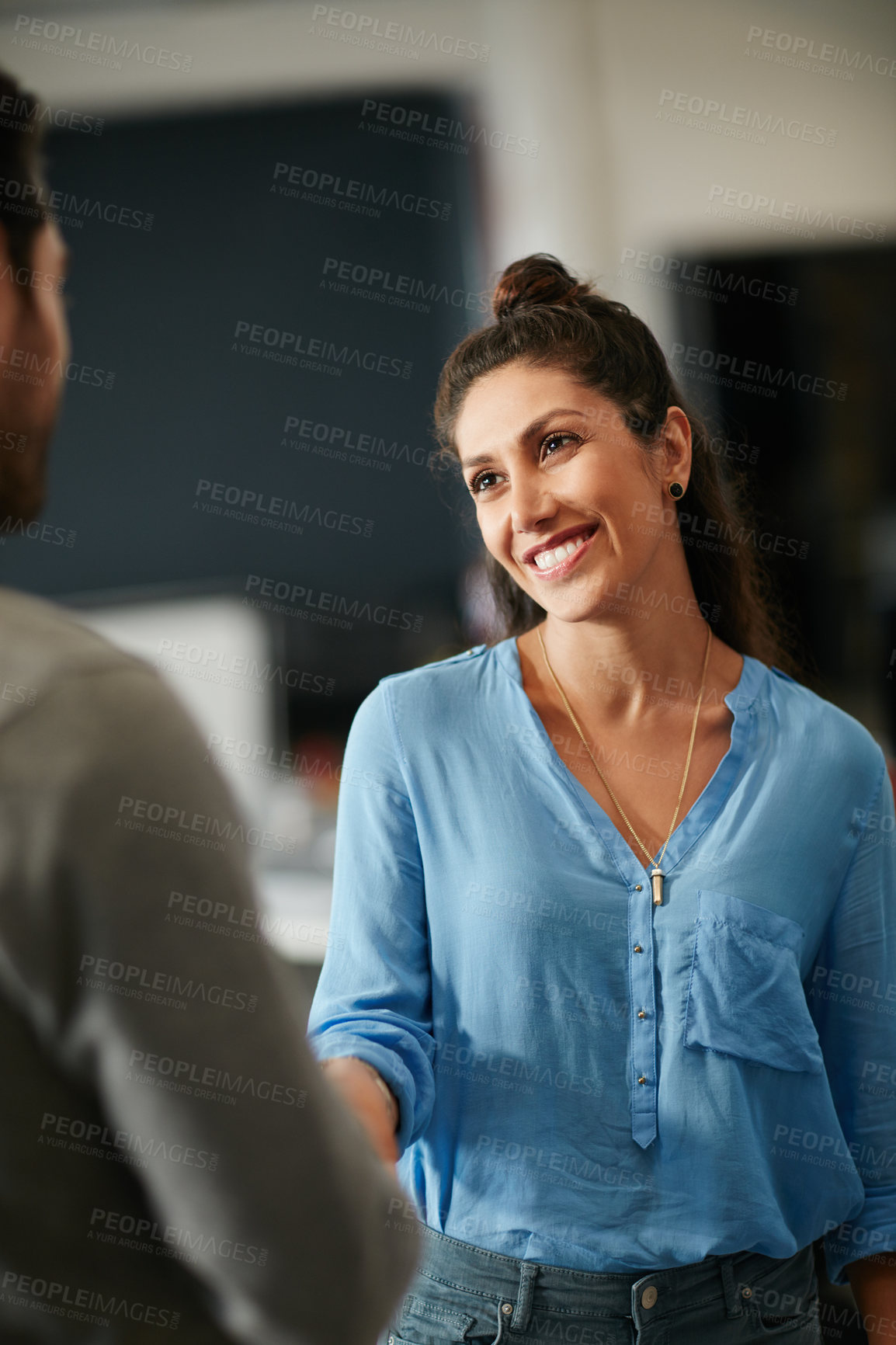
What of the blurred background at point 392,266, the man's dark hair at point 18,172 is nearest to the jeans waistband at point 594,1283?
the man's dark hair at point 18,172

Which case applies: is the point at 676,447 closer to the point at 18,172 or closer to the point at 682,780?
the point at 682,780

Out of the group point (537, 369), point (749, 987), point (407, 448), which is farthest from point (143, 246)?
point (749, 987)

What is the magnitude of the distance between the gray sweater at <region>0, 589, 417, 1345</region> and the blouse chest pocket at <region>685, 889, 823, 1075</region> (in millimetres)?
600

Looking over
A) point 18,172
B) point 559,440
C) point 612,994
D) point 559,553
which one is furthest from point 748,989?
point 18,172

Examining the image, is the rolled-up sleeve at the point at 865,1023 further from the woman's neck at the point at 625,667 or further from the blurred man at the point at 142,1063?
the blurred man at the point at 142,1063

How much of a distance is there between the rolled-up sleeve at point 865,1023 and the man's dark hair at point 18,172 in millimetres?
1020

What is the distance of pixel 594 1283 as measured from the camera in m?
1.09

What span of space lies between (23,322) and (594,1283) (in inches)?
40.1

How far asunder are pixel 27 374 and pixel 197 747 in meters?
0.25

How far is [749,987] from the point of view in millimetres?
1146

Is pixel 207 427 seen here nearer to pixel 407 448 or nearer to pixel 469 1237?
pixel 407 448

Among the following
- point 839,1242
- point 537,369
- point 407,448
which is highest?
point 407,448

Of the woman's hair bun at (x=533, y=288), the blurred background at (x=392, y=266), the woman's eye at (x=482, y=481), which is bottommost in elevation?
the woman's eye at (x=482, y=481)

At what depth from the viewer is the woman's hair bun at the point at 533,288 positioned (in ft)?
4.29
